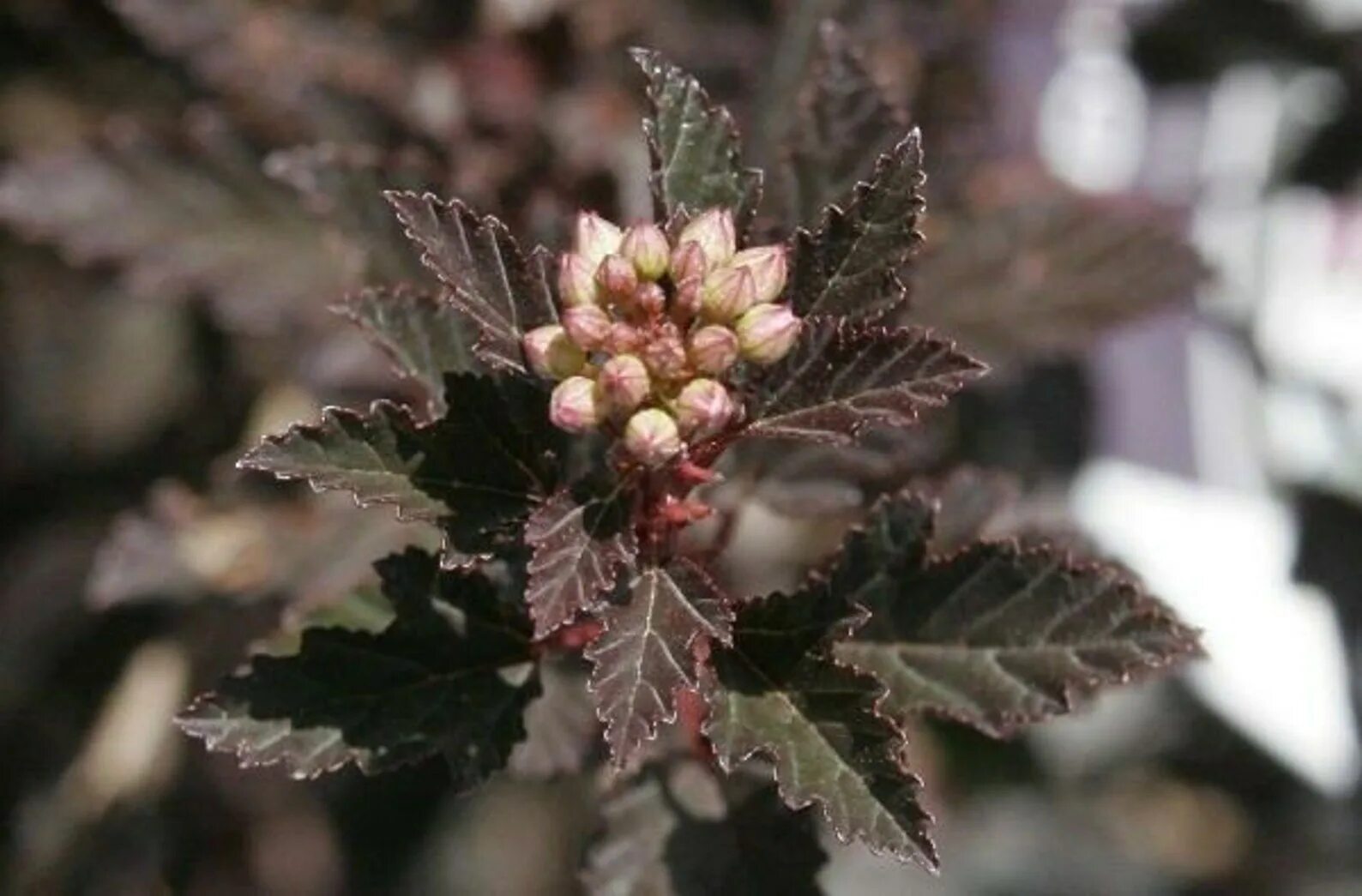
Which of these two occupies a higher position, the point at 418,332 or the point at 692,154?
the point at 692,154

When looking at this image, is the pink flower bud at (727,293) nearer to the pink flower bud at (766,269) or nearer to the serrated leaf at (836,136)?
the pink flower bud at (766,269)

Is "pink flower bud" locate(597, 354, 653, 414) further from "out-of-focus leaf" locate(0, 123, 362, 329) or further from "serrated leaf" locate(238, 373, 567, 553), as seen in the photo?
"out-of-focus leaf" locate(0, 123, 362, 329)

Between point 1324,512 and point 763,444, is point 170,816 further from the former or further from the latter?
point 1324,512

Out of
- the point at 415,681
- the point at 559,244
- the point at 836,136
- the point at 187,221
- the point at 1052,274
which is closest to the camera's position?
the point at 415,681

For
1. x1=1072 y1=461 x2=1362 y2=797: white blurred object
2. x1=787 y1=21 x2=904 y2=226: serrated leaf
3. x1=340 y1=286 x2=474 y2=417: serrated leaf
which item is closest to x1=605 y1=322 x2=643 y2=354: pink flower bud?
x1=340 y1=286 x2=474 y2=417: serrated leaf

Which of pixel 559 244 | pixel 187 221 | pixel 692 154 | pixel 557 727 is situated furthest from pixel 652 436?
pixel 187 221

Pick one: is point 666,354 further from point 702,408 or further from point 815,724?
point 815,724

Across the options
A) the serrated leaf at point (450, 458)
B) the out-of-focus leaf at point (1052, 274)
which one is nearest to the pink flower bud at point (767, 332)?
the serrated leaf at point (450, 458)

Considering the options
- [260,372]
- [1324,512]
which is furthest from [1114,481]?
[260,372]
